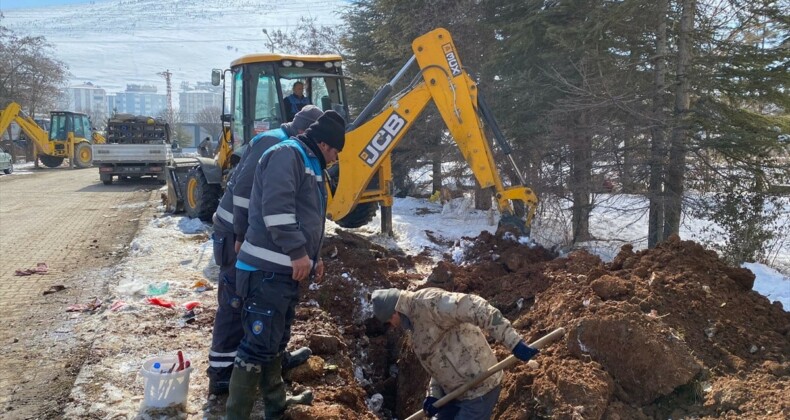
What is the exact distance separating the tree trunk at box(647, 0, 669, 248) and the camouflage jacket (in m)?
6.49

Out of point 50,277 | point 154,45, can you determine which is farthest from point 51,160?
point 154,45

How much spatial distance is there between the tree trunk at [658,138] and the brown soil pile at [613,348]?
4216 millimetres

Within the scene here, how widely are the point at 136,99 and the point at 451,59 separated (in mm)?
149651

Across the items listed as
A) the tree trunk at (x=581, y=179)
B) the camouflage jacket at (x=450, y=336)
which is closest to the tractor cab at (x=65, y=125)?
the tree trunk at (x=581, y=179)

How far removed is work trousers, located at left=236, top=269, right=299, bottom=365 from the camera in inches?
134

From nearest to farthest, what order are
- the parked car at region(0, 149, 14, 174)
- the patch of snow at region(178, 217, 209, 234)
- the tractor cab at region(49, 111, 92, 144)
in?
1. the patch of snow at region(178, 217, 209, 234)
2. the parked car at region(0, 149, 14, 174)
3. the tractor cab at region(49, 111, 92, 144)

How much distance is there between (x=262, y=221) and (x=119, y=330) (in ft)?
8.42

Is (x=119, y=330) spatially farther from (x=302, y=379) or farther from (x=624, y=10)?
(x=624, y=10)

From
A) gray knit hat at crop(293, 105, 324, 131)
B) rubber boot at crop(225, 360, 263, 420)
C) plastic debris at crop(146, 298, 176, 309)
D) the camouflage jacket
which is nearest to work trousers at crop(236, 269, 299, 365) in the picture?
rubber boot at crop(225, 360, 263, 420)

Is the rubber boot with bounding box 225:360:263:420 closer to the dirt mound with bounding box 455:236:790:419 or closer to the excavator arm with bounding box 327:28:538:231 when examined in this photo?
the dirt mound with bounding box 455:236:790:419

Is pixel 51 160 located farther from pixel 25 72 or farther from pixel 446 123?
pixel 446 123

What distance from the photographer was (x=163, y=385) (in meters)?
3.68

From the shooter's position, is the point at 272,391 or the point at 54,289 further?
the point at 54,289

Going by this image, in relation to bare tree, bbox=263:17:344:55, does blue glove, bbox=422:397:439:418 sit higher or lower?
lower
